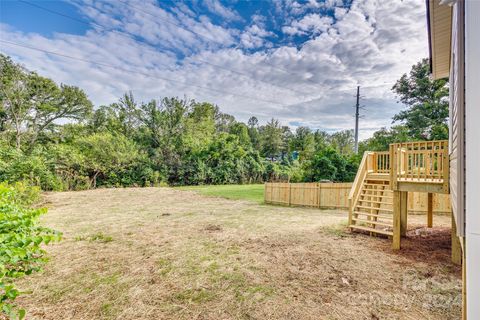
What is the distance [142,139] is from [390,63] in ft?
65.1

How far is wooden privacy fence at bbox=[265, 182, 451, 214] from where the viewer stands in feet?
26.6

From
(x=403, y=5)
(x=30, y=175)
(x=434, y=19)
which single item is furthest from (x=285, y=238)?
(x=30, y=175)

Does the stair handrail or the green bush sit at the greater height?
the stair handrail

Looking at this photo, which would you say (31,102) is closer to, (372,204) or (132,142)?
(132,142)

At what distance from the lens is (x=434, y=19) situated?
134 inches

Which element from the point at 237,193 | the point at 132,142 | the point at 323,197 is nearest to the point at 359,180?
the point at 323,197

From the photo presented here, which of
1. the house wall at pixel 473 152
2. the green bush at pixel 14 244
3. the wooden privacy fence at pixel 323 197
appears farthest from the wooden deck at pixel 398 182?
the green bush at pixel 14 244

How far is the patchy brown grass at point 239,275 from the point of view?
259 centimetres

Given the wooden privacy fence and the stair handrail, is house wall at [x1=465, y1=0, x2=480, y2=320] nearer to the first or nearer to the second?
the stair handrail

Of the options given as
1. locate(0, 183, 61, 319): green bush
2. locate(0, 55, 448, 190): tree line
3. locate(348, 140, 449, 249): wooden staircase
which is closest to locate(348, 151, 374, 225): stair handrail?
locate(348, 140, 449, 249): wooden staircase

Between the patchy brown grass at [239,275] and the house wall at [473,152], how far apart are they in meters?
1.63

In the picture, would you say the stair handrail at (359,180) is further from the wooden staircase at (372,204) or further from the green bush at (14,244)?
the green bush at (14,244)

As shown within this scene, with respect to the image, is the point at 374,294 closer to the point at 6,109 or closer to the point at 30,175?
the point at 30,175

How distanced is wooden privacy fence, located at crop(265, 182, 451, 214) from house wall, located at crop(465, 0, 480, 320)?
843 centimetres
